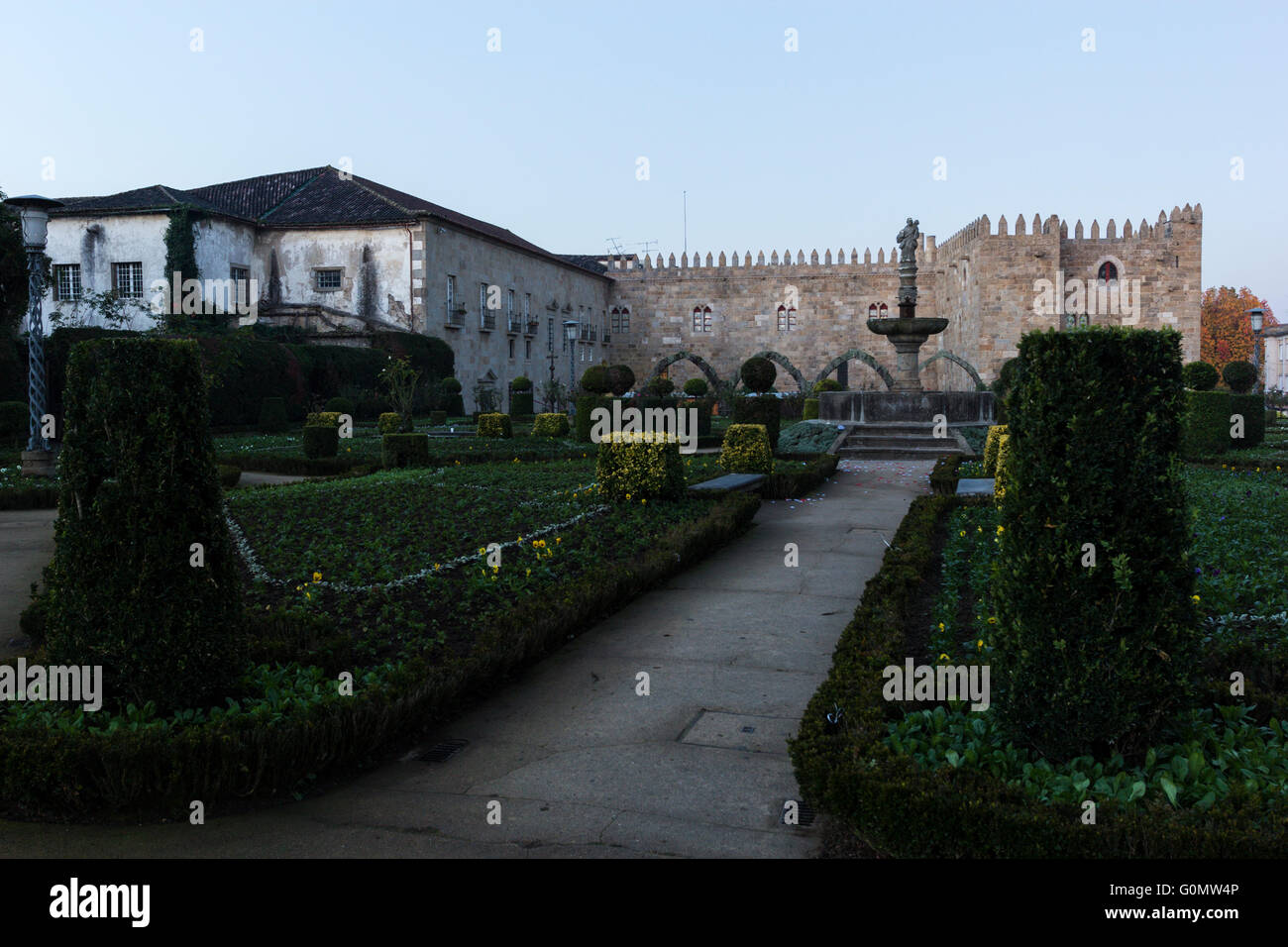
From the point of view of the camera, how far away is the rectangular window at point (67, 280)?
29.3 m

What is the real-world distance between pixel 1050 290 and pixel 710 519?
2900 cm

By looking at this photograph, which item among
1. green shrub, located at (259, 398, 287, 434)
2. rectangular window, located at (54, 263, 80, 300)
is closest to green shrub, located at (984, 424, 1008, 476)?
green shrub, located at (259, 398, 287, 434)

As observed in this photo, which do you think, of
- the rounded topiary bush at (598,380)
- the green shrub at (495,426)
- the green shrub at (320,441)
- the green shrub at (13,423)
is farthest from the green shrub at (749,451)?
the green shrub at (13,423)

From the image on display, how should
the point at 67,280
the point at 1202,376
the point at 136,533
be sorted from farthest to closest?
the point at 67,280 < the point at 1202,376 < the point at 136,533

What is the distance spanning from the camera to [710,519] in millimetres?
8141

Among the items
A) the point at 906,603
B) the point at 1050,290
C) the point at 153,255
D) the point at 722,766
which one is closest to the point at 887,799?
the point at 722,766

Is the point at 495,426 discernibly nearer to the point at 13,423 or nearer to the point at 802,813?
the point at 13,423

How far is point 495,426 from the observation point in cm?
1928

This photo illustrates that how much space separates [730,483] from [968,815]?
766 centimetres

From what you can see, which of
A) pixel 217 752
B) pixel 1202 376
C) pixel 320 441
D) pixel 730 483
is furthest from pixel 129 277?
pixel 217 752

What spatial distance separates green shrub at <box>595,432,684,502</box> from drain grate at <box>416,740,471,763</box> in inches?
215

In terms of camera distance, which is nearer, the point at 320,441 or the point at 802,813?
the point at 802,813
